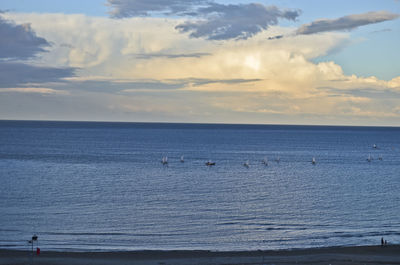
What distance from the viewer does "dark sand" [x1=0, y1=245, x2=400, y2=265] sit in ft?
114

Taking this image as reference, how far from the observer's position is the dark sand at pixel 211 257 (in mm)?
34781

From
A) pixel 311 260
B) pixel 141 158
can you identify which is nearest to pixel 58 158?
pixel 141 158

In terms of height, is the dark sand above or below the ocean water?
below

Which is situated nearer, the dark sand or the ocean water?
the dark sand

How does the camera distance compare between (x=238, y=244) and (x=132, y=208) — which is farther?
(x=132, y=208)

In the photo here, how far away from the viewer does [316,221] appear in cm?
4994

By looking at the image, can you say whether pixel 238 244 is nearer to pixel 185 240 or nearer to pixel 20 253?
pixel 185 240

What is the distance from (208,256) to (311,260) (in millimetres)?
7707

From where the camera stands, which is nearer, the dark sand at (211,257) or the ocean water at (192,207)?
the dark sand at (211,257)

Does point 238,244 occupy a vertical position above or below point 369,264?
above

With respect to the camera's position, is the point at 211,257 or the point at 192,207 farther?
the point at 192,207

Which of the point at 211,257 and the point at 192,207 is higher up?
the point at 192,207

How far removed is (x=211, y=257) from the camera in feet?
120

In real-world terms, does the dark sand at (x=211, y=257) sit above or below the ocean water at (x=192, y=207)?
below
